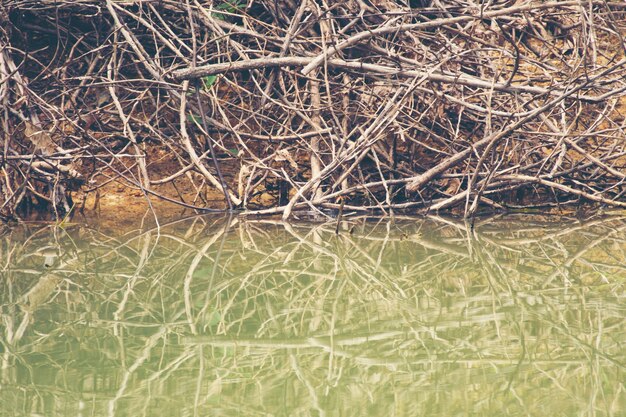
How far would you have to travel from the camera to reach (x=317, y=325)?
2096 mm

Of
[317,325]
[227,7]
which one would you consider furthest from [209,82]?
[317,325]

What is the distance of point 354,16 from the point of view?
14.7 feet

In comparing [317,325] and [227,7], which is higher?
[227,7]

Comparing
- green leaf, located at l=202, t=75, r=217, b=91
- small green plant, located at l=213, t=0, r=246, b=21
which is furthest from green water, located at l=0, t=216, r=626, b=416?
small green plant, located at l=213, t=0, r=246, b=21

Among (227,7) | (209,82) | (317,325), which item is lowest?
(317,325)

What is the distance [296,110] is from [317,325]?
245 cm

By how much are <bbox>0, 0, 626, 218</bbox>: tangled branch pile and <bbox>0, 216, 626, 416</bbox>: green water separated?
33.5 inches

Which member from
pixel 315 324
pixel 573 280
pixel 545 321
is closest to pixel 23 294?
pixel 315 324

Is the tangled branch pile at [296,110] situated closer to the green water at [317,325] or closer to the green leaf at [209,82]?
the green leaf at [209,82]

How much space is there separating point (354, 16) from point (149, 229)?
1.56 metres

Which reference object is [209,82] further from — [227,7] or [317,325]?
[317,325]

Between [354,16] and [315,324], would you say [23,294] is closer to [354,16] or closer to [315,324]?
[315,324]

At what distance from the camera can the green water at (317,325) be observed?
5.09ft

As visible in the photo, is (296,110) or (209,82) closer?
(296,110)
